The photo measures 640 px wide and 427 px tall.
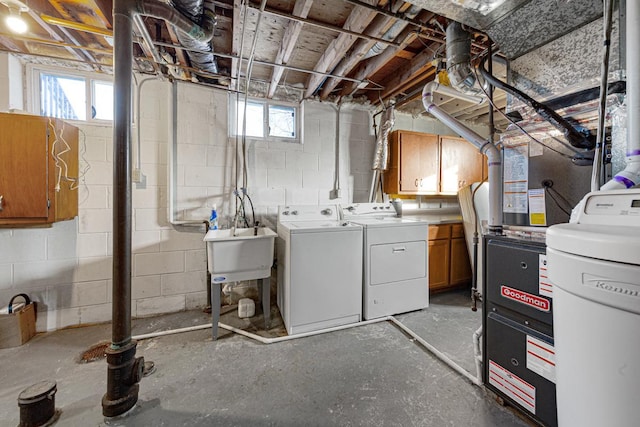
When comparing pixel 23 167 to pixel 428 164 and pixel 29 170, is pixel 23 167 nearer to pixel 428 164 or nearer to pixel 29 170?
pixel 29 170

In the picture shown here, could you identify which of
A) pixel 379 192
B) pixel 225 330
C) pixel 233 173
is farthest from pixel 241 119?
pixel 225 330

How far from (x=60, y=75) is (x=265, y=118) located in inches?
68.6

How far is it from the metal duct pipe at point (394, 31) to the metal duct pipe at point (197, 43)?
1.16 m

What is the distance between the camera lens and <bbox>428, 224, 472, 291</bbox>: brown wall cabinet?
9.66 ft

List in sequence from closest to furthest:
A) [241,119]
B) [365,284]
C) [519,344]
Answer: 1. [519,344]
2. [365,284]
3. [241,119]

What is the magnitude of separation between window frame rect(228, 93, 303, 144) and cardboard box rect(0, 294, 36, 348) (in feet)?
7.17

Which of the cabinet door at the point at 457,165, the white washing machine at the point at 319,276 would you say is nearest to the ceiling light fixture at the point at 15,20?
the white washing machine at the point at 319,276

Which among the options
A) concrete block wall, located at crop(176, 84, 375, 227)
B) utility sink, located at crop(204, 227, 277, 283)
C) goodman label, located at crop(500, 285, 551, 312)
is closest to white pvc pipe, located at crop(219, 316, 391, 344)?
utility sink, located at crop(204, 227, 277, 283)

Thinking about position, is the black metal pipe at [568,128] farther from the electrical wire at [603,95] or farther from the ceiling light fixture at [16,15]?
the ceiling light fixture at [16,15]

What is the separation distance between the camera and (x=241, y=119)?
107 inches

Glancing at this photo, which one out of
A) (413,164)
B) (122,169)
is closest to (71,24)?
(122,169)

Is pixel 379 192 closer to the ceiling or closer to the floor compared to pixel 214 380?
closer to the ceiling

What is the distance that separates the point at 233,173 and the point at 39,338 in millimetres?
2035

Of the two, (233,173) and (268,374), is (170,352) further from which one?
(233,173)
